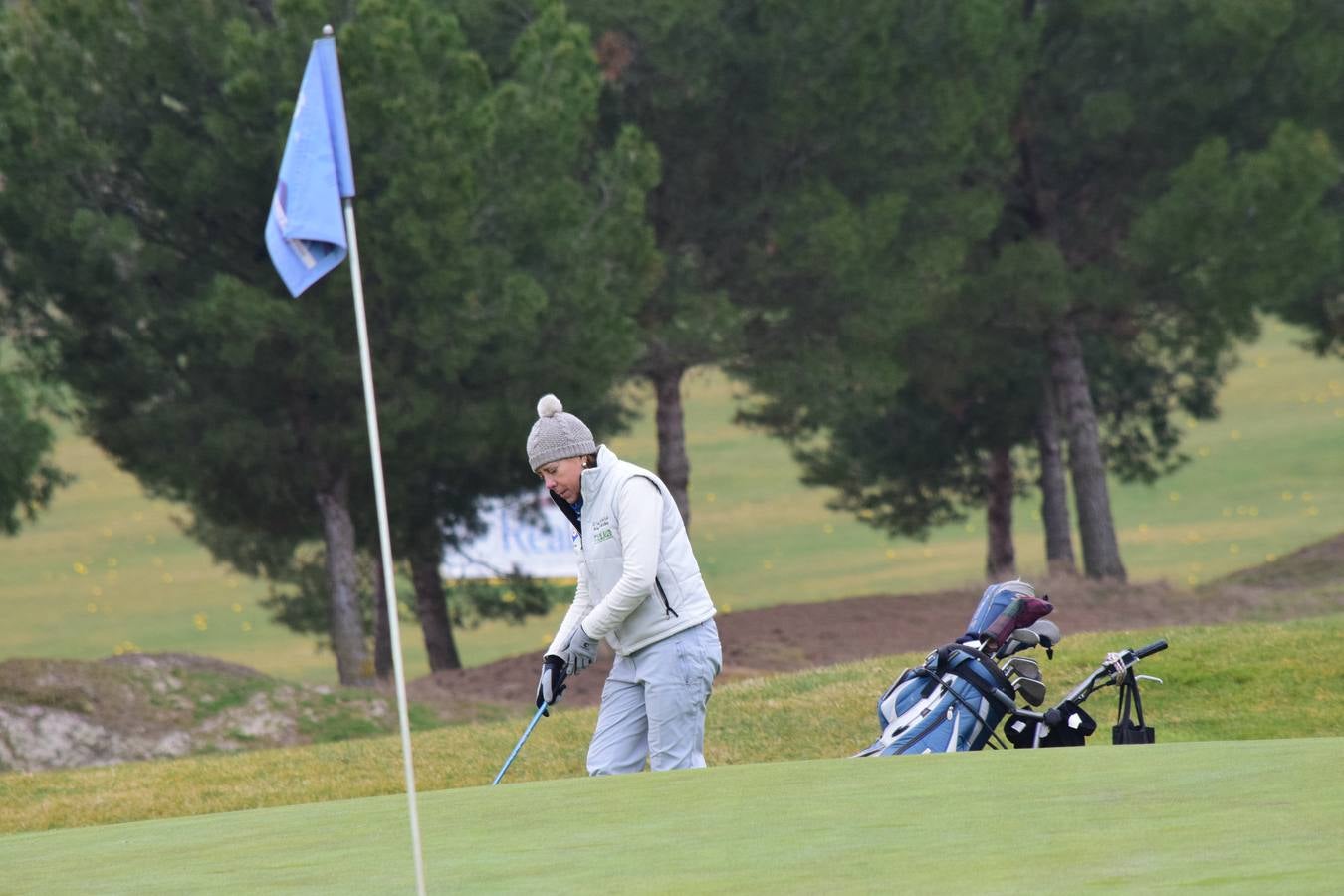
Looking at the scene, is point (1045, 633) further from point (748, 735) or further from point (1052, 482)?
point (1052, 482)

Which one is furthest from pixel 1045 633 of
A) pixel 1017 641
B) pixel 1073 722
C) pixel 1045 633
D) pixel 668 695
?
pixel 668 695

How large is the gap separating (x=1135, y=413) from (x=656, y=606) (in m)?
21.6

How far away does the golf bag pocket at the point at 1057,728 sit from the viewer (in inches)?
302

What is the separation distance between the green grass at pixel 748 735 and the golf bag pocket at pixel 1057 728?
3.74m

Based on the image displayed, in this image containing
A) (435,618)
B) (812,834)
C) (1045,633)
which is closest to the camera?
(812,834)

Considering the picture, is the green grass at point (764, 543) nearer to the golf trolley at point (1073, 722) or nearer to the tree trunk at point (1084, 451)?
the tree trunk at point (1084, 451)

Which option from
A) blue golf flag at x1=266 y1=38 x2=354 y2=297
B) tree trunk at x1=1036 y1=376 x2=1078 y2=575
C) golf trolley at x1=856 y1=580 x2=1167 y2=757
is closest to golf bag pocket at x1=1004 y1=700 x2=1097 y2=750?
golf trolley at x1=856 y1=580 x2=1167 y2=757

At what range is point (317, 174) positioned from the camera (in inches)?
227

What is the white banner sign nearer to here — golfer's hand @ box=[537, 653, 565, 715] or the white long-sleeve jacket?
golfer's hand @ box=[537, 653, 565, 715]

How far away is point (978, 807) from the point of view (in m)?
5.42

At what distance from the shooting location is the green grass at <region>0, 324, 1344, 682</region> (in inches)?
1676

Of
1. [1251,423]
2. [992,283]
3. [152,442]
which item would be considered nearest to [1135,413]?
[992,283]

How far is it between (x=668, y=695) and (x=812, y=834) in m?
2.04

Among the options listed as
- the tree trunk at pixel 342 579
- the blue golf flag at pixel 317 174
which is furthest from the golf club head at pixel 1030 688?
the tree trunk at pixel 342 579
